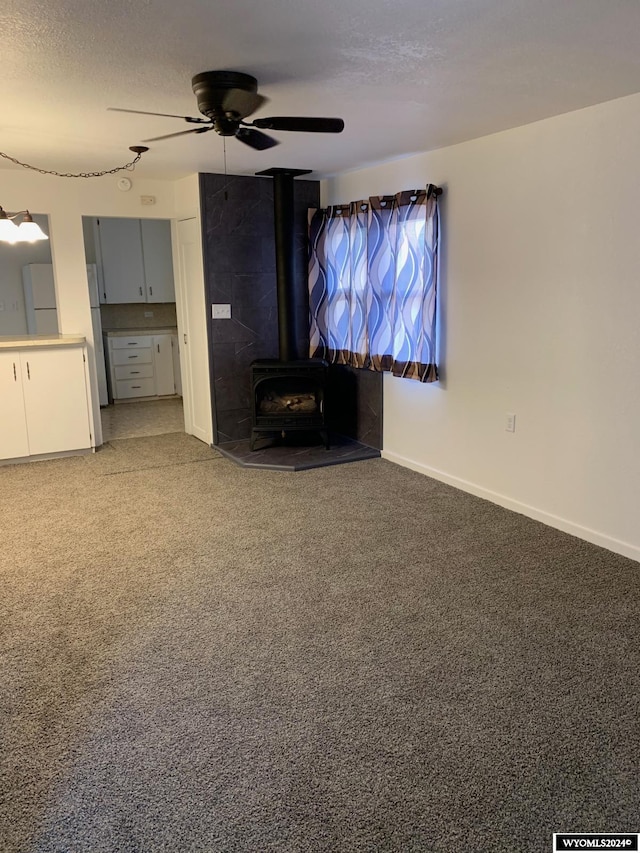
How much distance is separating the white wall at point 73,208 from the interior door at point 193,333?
433 millimetres

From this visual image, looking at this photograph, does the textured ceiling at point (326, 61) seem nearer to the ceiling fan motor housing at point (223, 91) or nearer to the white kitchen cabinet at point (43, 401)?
the ceiling fan motor housing at point (223, 91)

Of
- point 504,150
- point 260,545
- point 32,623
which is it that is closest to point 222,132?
point 504,150

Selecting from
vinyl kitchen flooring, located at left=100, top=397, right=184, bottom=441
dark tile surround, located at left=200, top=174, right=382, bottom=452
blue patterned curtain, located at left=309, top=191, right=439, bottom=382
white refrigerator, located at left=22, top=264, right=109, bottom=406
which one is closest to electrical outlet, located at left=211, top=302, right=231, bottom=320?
dark tile surround, located at left=200, top=174, right=382, bottom=452

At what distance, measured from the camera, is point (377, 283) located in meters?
4.98

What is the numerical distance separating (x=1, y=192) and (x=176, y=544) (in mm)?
3281

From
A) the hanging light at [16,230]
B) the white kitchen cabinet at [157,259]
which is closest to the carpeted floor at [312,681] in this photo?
the hanging light at [16,230]

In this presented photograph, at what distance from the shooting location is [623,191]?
3.25 m

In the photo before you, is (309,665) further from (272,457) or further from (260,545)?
(272,457)

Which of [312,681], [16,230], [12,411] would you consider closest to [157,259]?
[12,411]

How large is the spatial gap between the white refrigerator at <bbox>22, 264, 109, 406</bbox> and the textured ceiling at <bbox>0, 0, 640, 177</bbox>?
3423 mm

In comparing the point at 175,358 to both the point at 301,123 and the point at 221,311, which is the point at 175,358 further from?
the point at 301,123

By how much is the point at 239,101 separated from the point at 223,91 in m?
0.08

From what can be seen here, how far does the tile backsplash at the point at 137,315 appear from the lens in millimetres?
8023

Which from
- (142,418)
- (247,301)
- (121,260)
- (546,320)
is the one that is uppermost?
(121,260)
